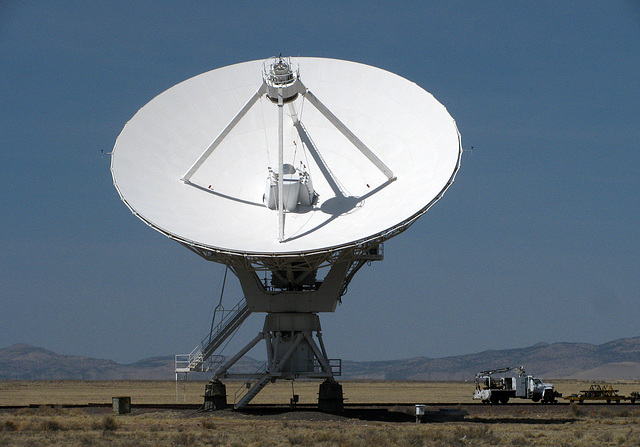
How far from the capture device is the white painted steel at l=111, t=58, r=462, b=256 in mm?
33688

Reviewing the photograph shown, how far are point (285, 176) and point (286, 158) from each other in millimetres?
2887

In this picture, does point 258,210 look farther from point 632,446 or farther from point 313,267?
point 632,446

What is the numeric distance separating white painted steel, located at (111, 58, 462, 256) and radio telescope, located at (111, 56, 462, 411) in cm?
5

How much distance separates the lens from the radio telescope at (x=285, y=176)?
34.0 meters

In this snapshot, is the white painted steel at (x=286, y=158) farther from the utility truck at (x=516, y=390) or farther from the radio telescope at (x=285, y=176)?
the utility truck at (x=516, y=390)

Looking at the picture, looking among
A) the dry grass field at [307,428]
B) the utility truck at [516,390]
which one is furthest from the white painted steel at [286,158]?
the utility truck at [516,390]

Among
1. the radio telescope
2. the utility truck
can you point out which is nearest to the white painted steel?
the radio telescope

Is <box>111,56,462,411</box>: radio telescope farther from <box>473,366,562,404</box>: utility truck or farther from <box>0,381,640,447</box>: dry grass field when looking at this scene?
<box>473,366,562,404</box>: utility truck

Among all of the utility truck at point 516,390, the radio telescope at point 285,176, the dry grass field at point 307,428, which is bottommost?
the dry grass field at point 307,428

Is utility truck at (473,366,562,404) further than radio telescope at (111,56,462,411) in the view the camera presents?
Yes

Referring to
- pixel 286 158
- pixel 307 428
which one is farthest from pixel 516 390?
pixel 307 428

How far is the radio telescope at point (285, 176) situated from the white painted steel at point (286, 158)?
2.1 inches

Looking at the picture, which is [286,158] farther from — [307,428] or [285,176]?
[307,428]

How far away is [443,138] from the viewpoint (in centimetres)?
3516
